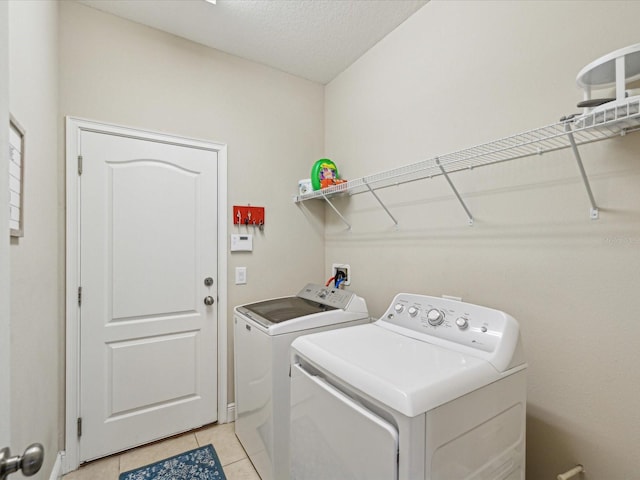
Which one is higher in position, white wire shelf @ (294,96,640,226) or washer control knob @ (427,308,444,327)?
white wire shelf @ (294,96,640,226)

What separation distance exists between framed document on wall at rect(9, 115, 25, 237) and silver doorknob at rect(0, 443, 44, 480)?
2.73ft

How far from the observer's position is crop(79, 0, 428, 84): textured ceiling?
6.00ft

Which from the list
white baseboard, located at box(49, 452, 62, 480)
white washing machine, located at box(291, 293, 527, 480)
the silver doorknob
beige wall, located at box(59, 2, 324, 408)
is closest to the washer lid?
white washing machine, located at box(291, 293, 527, 480)

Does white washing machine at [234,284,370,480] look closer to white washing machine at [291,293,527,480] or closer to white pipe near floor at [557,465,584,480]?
white washing machine at [291,293,527,480]

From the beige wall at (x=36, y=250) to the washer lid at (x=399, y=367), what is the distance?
103 centimetres

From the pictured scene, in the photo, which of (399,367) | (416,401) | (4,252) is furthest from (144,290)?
(416,401)

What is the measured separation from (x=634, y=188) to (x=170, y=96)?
97.7 inches

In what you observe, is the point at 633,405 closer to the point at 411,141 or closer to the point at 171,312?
the point at 411,141

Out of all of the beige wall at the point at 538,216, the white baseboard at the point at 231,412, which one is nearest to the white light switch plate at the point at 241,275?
the white baseboard at the point at 231,412

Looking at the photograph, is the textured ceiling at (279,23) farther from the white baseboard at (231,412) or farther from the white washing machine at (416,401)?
the white baseboard at (231,412)

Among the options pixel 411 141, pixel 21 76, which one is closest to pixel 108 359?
pixel 21 76

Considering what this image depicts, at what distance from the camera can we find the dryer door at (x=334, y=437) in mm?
848

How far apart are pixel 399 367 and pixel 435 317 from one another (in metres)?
0.41

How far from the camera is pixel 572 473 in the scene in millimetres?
1127
